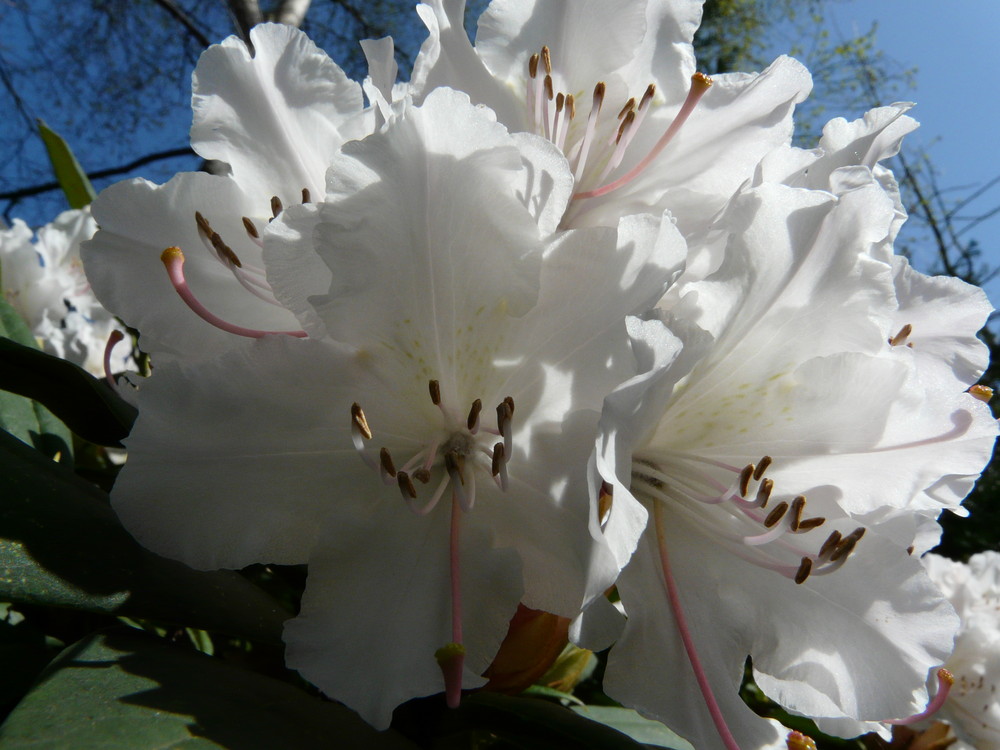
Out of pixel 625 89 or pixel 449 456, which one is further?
pixel 625 89

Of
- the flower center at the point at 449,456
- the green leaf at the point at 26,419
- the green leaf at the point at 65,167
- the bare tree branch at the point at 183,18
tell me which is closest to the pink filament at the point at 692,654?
the flower center at the point at 449,456

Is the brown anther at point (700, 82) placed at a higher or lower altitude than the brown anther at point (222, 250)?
higher

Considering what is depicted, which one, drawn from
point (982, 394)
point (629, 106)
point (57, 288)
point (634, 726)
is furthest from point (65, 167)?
point (982, 394)

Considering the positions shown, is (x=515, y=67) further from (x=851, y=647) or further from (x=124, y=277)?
(x=851, y=647)

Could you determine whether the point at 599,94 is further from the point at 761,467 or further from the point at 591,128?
the point at 761,467

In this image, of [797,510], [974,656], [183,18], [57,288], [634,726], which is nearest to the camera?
[797,510]

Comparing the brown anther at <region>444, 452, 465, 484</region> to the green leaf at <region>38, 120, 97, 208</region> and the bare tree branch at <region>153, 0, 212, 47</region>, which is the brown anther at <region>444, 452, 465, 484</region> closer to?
the green leaf at <region>38, 120, 97, 208</region>

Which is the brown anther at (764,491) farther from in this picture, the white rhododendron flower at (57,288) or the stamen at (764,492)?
the white rhododendron flower at (57,288)

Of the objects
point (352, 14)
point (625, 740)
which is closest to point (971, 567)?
point (625, 740)
